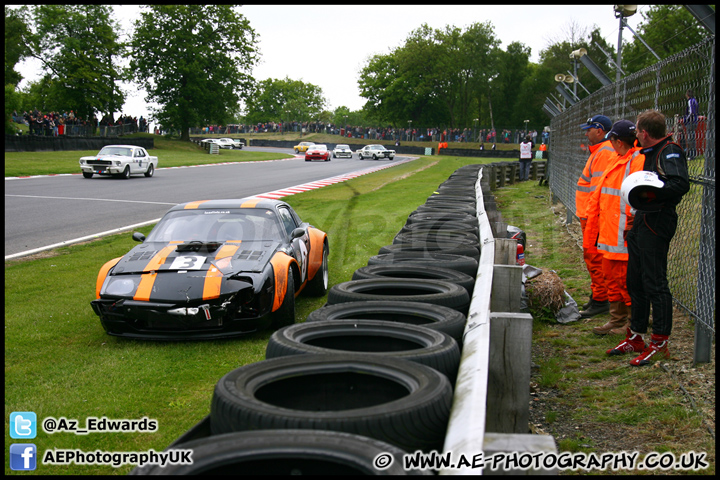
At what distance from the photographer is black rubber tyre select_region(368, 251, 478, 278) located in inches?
207

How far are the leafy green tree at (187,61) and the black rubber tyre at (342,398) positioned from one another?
60.7 metres

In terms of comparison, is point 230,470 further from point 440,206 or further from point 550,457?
point 440,206

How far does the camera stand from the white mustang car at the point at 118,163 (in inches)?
992

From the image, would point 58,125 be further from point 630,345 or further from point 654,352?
point 654,352

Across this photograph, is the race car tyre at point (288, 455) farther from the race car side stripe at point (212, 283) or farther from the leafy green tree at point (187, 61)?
the leafy green tree at point (187, 61)

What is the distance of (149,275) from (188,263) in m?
0.36

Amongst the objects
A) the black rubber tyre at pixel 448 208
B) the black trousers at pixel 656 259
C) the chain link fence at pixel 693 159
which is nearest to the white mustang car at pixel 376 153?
the black rubber tyre at pixel 448 208

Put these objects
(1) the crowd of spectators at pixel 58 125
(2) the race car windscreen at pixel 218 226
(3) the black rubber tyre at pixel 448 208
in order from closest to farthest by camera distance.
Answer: (2) the race car windscreen at pixel 218 226, (3) the black rubber tyre at pixel 448 208, (1) the crowd of spectators at pixel 58 125

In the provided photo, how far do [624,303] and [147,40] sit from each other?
202 feet

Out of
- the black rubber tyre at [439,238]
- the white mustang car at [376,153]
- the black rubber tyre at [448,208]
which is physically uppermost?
the white mustang car at [376,153]

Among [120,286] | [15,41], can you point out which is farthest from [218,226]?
[15,41]

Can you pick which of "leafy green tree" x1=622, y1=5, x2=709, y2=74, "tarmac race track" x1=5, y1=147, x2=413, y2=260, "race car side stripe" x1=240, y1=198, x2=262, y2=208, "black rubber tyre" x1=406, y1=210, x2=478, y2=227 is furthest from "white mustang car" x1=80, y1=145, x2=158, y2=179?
"leafy green tree" x1=622, y1=5, x2=709, y2=74

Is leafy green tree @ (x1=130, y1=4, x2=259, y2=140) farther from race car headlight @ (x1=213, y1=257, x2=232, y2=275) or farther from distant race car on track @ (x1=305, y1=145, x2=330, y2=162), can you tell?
race car headlight @ (x1=213, y1=257, x2=232, y2=275)

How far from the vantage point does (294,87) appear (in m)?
138
